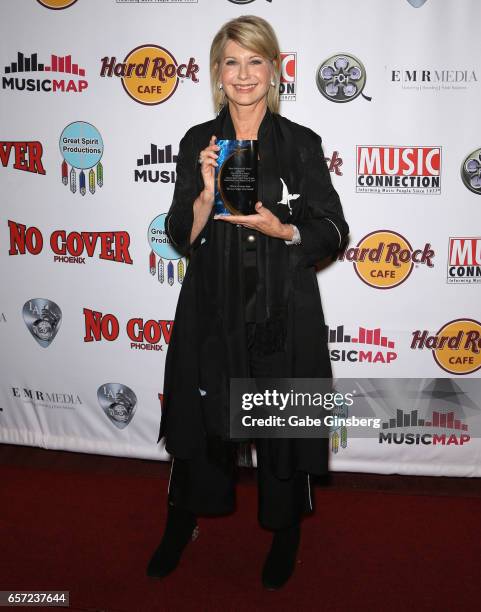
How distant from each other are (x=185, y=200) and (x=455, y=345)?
156cm

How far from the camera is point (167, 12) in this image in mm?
2752

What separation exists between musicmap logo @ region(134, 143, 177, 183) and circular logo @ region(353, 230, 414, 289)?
89 centimetres

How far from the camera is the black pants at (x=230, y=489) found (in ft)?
6.95

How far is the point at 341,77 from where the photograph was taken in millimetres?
2691

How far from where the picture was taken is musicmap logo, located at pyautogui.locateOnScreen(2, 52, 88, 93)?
2861 millimetres

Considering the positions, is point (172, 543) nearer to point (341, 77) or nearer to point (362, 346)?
point (362, 346)

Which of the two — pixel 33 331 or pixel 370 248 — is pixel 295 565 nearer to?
pixel 370 248

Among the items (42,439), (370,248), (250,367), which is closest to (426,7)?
(370,248)

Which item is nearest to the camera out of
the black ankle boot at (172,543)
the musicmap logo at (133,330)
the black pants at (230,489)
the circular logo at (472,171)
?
the black pants at (230,489)

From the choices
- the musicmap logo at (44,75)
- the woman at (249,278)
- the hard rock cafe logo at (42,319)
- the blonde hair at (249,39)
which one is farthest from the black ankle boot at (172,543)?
the musicmap logo at (44,75)

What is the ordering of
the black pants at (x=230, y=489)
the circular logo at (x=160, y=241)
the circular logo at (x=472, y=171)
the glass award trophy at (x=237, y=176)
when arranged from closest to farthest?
the glass award trophy at (x=237, y=176)
the black pants at (x=230, y=489)
the circular logo at (x=472, y=171)
the circular logo at (x=160, y=241)

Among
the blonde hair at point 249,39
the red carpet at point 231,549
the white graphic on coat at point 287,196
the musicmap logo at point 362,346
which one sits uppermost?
the blonde hair at point 249,39

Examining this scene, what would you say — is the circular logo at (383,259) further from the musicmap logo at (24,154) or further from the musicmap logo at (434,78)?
the musicmap logo at (24,154)

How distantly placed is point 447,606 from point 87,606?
117 centimetres
